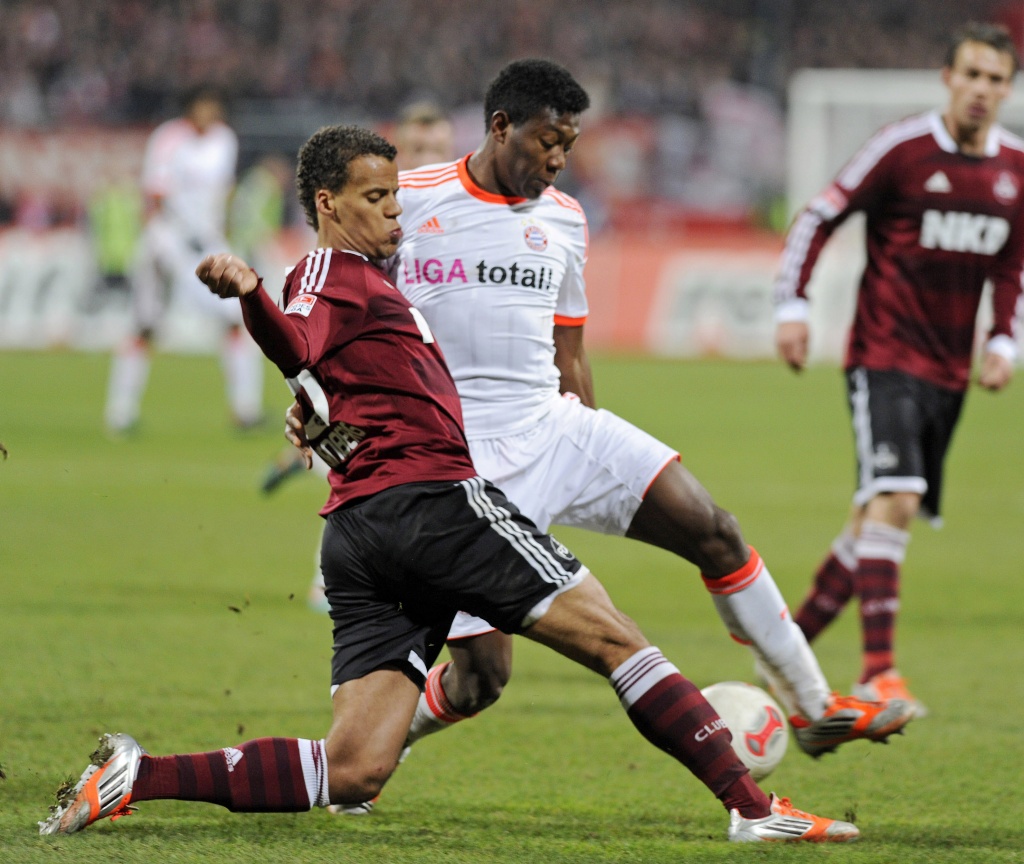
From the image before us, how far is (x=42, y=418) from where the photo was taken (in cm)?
1347

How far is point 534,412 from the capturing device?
14.0ft

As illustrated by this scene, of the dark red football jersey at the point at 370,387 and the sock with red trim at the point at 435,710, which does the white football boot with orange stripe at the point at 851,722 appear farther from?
the dark red football jersey at the point at 370,387

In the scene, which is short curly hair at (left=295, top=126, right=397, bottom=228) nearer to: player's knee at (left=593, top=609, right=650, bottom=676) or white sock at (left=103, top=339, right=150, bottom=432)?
player's knee at (left=593, top=609, right=650, bottom=676)

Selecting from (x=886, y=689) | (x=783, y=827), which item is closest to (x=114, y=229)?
(x=886, y=689)

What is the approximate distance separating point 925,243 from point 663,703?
292 cm

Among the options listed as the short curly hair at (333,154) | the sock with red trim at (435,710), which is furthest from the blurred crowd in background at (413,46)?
the short curly hair at (333,154)

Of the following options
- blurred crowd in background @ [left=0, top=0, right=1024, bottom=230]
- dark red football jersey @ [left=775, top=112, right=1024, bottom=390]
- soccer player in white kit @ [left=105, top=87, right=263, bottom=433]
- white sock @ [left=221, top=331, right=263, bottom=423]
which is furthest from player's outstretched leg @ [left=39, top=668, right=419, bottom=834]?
blurred crowd in background @ [left=0, top=0, right=1024, bottom=230]

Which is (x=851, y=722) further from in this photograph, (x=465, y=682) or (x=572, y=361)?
(x=572, y=361)

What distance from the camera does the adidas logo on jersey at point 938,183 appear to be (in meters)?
5.92

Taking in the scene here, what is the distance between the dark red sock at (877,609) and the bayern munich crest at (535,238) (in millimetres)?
2081

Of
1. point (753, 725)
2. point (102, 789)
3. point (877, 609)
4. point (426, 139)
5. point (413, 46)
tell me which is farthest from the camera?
point (413, 46)

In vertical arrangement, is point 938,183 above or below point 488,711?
above

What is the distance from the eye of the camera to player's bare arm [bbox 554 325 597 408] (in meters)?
4.57

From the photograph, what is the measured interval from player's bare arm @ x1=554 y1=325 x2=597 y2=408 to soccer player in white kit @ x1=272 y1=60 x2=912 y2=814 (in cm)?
12
